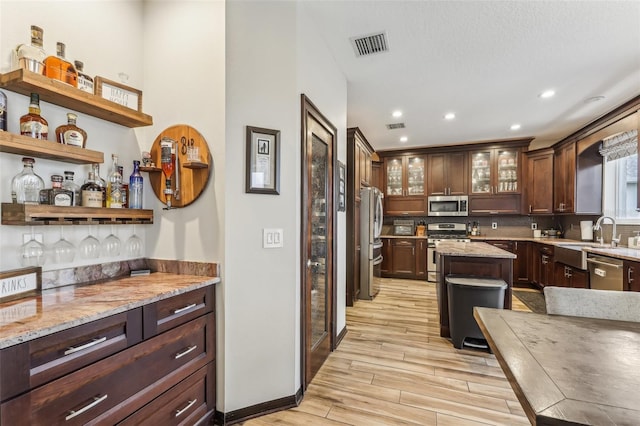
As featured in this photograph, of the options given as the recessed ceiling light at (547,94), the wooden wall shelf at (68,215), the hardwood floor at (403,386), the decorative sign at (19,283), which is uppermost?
the recessed ceiling light at (547,94)

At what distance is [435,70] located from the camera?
2947mm

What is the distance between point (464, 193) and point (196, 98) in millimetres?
5436

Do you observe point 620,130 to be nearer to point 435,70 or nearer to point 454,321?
point 435,70

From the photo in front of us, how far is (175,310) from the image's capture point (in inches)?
59.7

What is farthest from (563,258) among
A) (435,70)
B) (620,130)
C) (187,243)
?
(187,243)

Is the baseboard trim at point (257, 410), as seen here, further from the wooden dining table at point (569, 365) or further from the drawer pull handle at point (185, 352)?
the wooden dining table at point (569, 365)

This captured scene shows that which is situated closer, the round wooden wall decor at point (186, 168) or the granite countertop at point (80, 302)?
the granite countertop at point (80, 302)

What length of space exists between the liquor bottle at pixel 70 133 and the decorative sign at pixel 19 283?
2.25 feet

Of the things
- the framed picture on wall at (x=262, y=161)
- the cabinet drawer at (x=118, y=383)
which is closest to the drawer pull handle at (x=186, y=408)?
the cabinet drawer at (x=118, y=383)

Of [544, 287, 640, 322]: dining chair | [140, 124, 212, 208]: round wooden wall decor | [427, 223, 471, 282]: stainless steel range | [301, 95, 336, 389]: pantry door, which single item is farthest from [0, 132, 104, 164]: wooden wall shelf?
[427, 223, 471, 282]: stainless steel range

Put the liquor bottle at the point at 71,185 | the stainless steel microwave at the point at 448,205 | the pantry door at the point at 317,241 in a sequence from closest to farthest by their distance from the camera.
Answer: the liquor bottle at the point at 71,185 → the pantry door at the point at 317,241 → the stainless steel microwave at the point at 448,205

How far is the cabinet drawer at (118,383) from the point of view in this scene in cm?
96

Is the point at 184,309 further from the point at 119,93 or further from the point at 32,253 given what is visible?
the point at 119,93

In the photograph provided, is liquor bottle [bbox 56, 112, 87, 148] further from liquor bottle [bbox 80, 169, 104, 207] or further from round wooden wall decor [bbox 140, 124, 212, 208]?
round wooden wall decor [bbox 140, 124, 212, 208]
